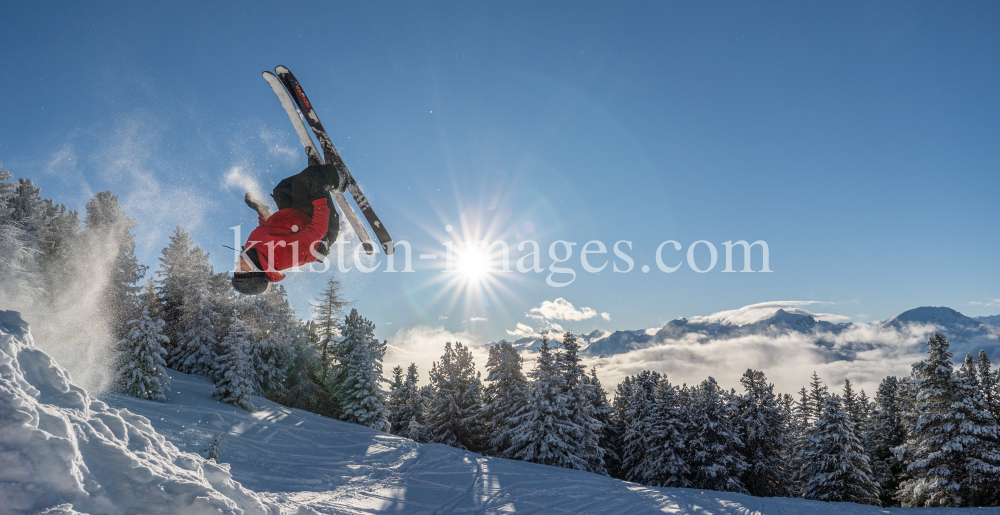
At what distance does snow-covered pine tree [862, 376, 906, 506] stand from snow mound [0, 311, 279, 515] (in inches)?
1368

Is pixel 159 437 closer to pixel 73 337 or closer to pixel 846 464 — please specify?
pixel 73 337

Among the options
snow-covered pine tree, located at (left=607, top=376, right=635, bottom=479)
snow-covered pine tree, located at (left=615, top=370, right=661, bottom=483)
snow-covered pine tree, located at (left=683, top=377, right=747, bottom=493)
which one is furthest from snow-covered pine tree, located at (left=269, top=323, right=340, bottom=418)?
A: snow-covered pine tree, located at (left=683, top=377, right=747, bottom=493)

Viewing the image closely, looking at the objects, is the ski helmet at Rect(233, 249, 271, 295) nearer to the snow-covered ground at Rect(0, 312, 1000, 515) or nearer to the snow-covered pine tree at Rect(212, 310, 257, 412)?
the snow-covered ground at Rect(0, 312, 1000, 515)

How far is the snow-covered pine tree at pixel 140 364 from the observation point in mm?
14516

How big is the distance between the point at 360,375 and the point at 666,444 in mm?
18692

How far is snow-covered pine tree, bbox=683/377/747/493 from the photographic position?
2402 centimetres

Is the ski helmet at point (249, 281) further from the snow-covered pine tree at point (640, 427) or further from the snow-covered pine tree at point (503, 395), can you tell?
the snow-covered pine tree at point (640, 427)

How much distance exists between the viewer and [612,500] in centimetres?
1141

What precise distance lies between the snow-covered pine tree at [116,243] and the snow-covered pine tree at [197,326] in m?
2.37

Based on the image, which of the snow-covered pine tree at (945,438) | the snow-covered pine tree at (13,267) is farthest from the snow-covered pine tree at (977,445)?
the snow-covered pine tree at (13,267)

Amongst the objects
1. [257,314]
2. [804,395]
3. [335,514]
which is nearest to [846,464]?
[804,395]

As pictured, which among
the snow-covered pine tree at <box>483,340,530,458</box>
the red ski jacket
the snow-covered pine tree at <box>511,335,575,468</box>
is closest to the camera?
the red ski jacket

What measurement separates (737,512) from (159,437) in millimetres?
13334

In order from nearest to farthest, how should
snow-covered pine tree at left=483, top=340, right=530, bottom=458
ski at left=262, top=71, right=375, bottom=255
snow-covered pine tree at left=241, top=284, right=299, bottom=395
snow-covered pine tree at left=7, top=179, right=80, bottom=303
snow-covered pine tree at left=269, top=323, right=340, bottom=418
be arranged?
1. ski at left=262, top=71, right=375, bottom=255
2. snow-covered pine tree at left=7, top=179, right=80, bottom=303
3. snow-covered pine tree at left=483, top=340, right=530, bottom=458
4. snow-covered pine tree at left=241, top=284, right=299, bottom=395
5. snow-covered pine tree at left=269, top=323, right=340, bottom=418
